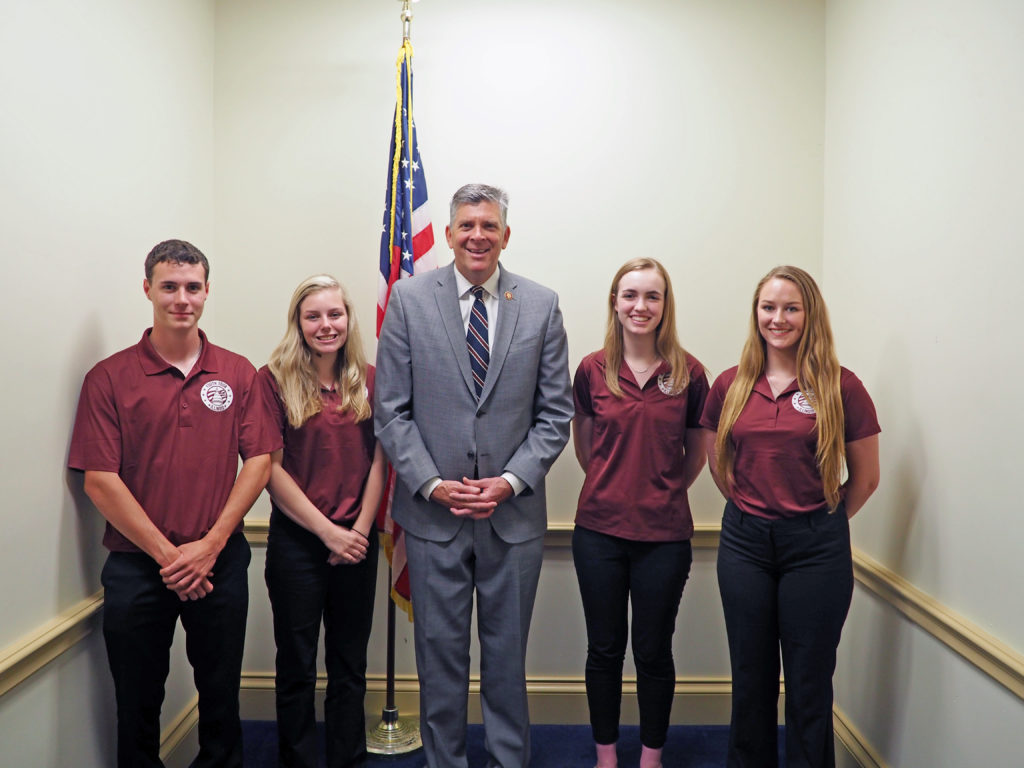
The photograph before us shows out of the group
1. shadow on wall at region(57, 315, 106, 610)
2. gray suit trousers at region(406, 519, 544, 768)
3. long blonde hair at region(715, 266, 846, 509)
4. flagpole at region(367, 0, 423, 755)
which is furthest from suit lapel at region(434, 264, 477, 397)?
shadow on wall at region(57, 315, 106, 610)

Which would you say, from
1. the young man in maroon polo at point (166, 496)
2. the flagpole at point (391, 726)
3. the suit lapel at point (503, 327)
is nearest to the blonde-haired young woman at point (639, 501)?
the suit lapel at point (503, 327)

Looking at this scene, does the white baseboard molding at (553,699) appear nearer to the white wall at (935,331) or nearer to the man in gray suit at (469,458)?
the white wall at (935,331)

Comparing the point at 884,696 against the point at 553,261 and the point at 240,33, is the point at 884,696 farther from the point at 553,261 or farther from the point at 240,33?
the point at 240,33

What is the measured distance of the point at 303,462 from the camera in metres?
2.42

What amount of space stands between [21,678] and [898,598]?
8.17 ft

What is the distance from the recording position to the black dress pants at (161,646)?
6.85 ft

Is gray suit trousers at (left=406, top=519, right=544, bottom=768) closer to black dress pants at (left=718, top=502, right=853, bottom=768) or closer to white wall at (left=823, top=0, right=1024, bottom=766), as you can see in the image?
black dress pants at (left=718, top=502, right=853, bottom=768)

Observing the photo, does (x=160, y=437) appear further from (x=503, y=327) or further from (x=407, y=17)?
(x=407, y=17)

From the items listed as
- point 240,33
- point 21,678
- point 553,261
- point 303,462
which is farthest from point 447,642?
point 240,33

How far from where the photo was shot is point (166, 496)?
2.11 metres

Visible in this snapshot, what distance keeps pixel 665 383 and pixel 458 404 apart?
0.70 m

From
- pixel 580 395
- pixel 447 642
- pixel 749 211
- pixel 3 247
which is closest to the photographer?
pixel 3 247

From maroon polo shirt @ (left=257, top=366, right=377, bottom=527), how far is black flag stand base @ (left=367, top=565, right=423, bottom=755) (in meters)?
0.57

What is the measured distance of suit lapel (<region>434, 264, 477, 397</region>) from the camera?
2.36 metres
